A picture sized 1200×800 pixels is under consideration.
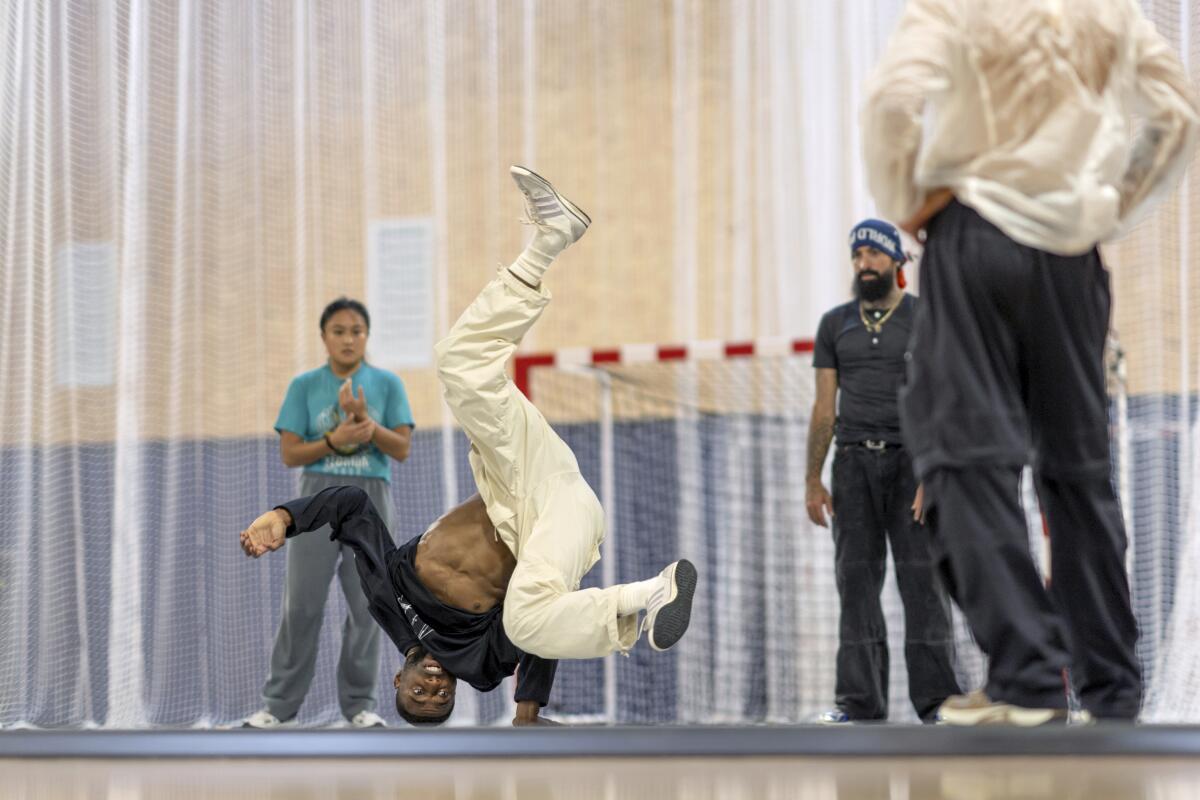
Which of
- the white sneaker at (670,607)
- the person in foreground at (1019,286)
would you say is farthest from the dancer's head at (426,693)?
the person in foreground at (1019,286)

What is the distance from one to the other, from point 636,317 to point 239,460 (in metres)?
1.62

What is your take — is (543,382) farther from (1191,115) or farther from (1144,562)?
(1191,115)

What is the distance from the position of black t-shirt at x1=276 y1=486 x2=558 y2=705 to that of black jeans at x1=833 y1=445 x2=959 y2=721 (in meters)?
1.06

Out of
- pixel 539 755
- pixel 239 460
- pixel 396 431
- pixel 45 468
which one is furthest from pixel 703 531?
pixel 539 755

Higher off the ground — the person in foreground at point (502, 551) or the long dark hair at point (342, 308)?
the long dark hair at point (342, 308)

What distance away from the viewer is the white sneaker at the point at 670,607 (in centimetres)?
278

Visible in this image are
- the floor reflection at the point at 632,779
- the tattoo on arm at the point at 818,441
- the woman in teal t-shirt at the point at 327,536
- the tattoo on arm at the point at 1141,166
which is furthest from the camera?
the woman in teal t-shirt at the point at 327,536

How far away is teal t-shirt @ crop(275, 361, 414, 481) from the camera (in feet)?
13.7

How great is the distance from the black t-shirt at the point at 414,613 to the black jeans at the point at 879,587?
41.6 inches

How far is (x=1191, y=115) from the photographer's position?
77.4 inches

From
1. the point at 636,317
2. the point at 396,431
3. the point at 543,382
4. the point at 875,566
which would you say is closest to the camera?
the point at 875,566

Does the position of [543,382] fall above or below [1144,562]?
above

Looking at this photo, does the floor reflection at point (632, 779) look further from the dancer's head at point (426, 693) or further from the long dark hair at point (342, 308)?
the long dark hair at point (342, 308)

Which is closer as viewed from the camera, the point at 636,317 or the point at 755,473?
the point at 755,473
